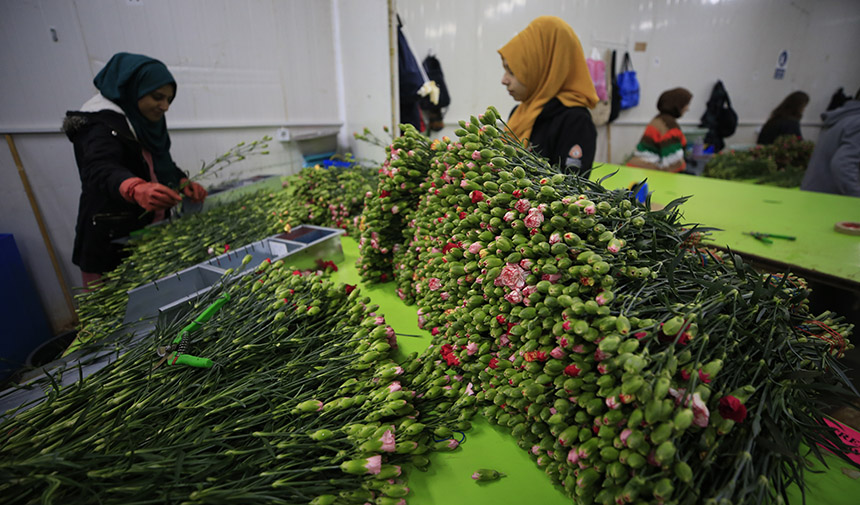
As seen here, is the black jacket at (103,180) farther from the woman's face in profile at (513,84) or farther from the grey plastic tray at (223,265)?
the woman's face in profile at (513,84)

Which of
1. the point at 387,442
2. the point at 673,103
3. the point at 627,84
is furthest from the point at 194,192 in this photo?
the point at 627,84

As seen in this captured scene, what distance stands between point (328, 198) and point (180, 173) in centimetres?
137

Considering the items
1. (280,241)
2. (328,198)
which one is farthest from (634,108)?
(280,241)

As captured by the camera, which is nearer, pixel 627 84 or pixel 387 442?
pixel 387 442

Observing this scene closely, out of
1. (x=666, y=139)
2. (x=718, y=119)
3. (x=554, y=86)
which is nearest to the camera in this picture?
(x=554, y=86)

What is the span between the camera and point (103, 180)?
2.08 meters

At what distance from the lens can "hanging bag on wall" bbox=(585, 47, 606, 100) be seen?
21.9 ft

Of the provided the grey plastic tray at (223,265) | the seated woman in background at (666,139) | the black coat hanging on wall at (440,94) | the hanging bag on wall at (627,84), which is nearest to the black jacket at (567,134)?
the grey plastic tray at (223,265)

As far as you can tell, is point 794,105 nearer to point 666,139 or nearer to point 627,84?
point 627,84

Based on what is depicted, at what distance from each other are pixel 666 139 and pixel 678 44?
554 centimetres

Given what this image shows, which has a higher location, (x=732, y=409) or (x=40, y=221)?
(x=732, y=409)

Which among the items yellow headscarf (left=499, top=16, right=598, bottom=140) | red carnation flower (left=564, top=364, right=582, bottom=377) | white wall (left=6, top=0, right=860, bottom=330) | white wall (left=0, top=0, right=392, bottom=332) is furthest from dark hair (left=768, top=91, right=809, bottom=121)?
red carnation flower (left=564, top=364, right=582, bottom=377)

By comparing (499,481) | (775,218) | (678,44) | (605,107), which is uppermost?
(678,44)

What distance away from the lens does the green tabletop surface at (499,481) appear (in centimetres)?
79
